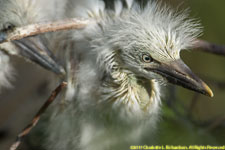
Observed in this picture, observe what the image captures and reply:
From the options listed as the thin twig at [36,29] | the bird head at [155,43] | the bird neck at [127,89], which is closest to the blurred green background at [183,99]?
the bird neck at [127,89]

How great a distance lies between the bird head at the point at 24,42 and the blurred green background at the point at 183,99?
254 mm

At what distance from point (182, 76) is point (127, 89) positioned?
0.82ft

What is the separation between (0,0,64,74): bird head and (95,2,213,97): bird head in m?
0.25

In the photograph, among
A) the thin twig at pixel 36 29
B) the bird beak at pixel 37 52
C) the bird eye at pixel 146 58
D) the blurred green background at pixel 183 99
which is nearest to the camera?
the thin twig at pixel 36 29

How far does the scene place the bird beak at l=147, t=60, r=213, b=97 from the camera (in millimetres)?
1321

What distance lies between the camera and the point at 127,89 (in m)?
1.52

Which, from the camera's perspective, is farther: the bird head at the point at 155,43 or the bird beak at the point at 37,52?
the bird beak at the point at 37,52

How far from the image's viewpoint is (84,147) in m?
1.67

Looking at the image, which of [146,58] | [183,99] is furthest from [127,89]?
[183,99]

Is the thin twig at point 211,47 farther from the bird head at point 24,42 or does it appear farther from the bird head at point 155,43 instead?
the bird head at point 24,42

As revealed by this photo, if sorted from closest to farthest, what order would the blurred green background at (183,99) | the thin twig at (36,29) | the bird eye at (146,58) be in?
the thin twig at (36,29) → the bird eye at (146,58) → the blurred green background at (183,99)

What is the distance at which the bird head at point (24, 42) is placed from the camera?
5.32ft

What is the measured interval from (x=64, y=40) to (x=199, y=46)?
22.8 inches

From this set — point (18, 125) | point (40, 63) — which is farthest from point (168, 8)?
point (18, 125)
